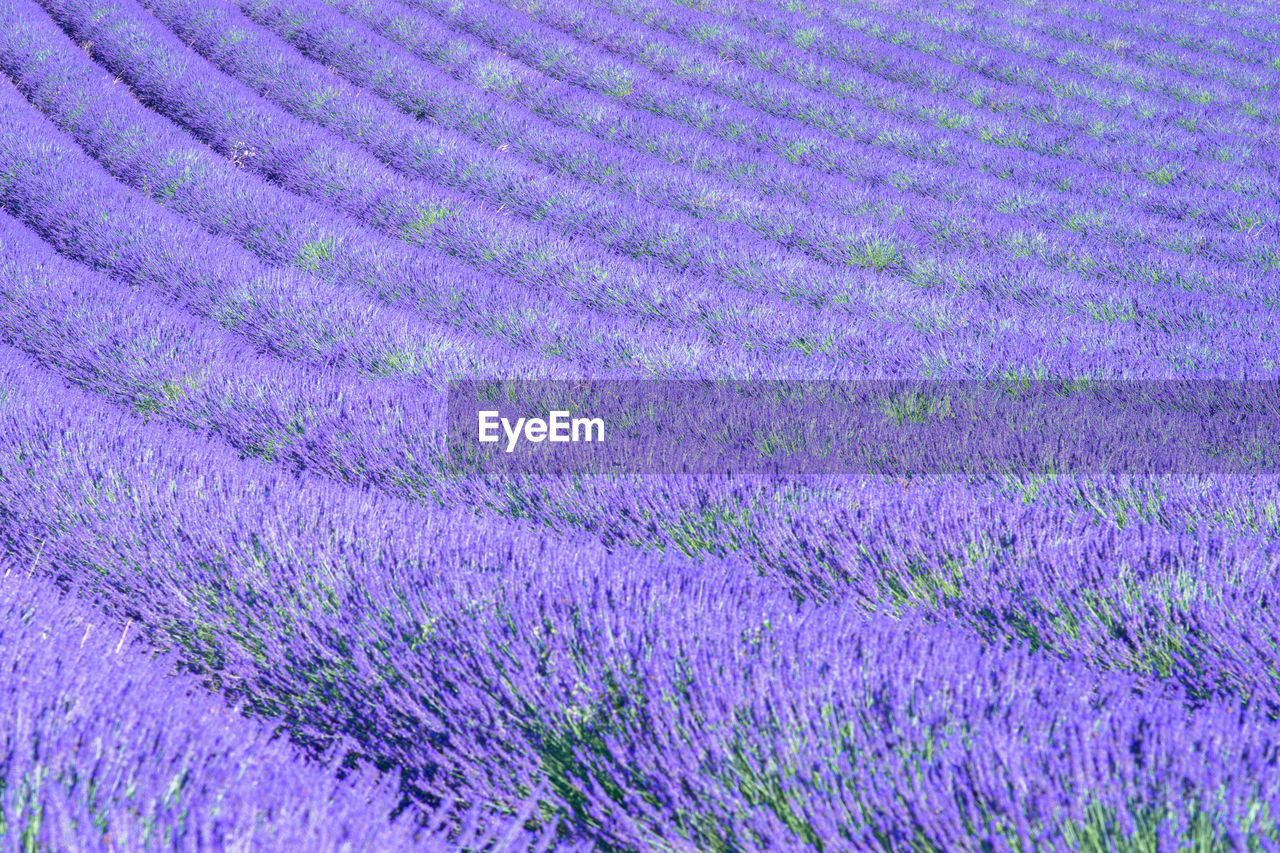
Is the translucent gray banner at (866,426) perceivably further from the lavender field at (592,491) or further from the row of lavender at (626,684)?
the row of lavender at (626,684)

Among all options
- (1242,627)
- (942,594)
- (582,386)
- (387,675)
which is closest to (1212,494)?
(1242,627)

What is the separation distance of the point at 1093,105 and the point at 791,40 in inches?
100

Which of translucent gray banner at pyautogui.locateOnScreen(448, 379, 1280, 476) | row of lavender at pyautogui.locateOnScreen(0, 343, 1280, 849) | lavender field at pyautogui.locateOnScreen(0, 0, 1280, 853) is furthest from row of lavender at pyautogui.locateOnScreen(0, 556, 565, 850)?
translucent gray banner at pyautogui.locateOnScreen(448, 379, 1280, 476)

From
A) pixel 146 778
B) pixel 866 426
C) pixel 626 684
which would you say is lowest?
pixel 146 778

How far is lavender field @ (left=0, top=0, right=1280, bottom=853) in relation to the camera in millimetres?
1190

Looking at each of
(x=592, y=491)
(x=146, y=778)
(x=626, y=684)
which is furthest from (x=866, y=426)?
(x=146, y=778)

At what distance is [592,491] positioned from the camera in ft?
7.23

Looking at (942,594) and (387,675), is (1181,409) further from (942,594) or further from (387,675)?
(387,675)

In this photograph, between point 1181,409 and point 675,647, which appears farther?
point 1181,409

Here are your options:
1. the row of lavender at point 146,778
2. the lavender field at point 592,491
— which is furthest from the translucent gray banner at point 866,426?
the row of lavender at point 146,778

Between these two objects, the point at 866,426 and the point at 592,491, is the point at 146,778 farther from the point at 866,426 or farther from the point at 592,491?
the point at 866,426

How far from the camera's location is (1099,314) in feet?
13.0

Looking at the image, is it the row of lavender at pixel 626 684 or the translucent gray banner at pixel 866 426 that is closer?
the row of lavender at pixel 626 684

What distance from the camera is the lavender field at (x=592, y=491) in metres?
1.19
